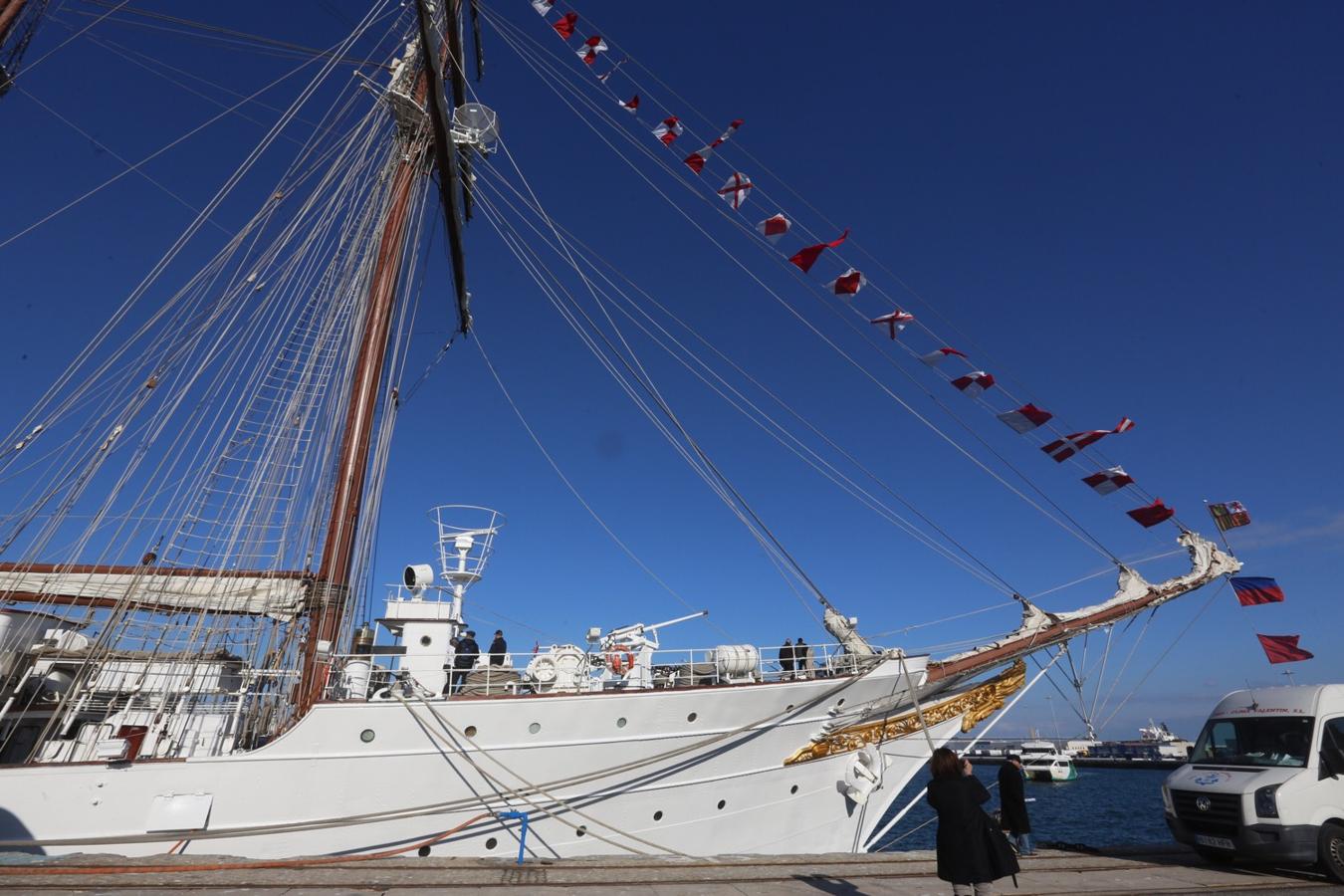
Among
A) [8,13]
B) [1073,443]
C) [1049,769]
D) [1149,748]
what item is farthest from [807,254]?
[1149,748]

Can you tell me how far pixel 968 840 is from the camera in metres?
4.88

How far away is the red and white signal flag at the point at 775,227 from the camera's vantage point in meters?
12.7

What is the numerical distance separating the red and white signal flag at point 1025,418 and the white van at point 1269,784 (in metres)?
5.74

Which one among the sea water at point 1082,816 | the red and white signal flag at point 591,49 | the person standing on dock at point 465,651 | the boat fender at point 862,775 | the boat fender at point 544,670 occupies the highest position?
the red and white signal flag at point 591,49

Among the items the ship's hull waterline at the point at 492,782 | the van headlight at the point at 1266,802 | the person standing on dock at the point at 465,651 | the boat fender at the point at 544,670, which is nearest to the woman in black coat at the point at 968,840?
the van headlight at the point at 1266,802

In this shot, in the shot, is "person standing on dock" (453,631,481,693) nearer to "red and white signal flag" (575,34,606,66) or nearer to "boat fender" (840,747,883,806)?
"boat fender" (840,747,883,806)

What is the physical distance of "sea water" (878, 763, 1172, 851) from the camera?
101 feet

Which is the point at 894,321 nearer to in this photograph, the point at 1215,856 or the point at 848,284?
the point at 848,284

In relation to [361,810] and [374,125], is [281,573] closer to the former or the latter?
[361,810]

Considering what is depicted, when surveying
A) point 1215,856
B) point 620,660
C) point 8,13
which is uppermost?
point 8,13

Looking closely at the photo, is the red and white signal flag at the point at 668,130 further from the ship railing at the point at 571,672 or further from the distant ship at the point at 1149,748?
the distant ship at the point at 1149,748

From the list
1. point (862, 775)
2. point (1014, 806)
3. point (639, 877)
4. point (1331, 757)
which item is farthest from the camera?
point (862, 775)

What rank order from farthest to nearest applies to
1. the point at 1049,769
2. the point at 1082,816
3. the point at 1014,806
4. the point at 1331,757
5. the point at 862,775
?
the point at 1049,769 → the point at 1082,816 → the point at 862,775 → the point at 1014,806 → the point at 1331,757

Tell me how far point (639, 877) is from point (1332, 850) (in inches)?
293
